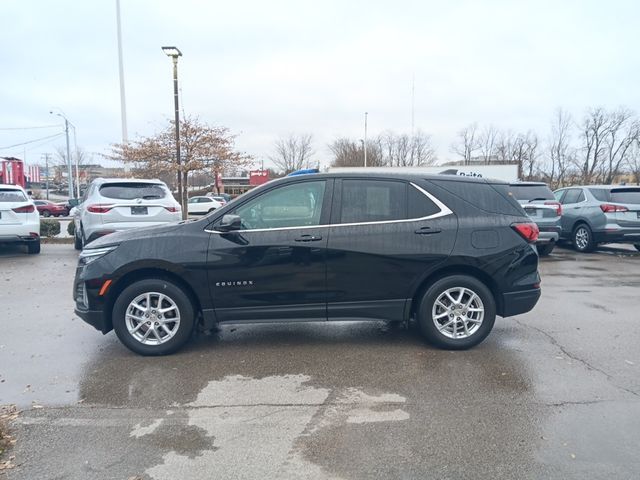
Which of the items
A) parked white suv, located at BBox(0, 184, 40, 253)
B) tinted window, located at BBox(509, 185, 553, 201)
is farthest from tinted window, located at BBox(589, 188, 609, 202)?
parked white suv, located at BBox(0, 184, 40, 253)

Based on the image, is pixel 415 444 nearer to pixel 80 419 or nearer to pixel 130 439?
pixel 130 439

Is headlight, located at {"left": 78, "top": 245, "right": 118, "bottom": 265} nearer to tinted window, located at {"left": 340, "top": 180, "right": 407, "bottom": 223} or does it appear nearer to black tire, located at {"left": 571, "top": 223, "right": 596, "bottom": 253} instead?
tinted window, located at {"left": 340, "top": 180, "right": 407, "bottom": 223}

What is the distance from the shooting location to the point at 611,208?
37.4ft

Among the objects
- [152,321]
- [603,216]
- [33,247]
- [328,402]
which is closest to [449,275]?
[328,402]

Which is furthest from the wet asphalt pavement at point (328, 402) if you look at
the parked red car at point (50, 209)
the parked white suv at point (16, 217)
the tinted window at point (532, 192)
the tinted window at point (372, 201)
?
the parked red car at point (50, 209)

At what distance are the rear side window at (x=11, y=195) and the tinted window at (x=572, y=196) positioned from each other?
14.1 m

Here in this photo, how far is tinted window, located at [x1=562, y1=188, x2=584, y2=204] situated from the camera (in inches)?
500

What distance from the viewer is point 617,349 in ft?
15.7

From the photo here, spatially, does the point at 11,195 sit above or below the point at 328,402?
above

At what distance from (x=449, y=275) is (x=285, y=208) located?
1.80 metres

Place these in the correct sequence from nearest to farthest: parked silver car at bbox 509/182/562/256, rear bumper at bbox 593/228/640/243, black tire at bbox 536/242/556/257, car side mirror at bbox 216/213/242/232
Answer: car side mirror at bbox 216/213/242/232 < parked silver car at bbox 509/182/562/256 < rear bumper at bbox 593/228/640/243 < black tire at bbox 536/242/556/257

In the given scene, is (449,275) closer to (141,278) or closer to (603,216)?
(141,278)

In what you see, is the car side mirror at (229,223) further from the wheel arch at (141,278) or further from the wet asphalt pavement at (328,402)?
the wet asphalt pavement at (328,402)

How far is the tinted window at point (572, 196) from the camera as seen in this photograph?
500 inches
